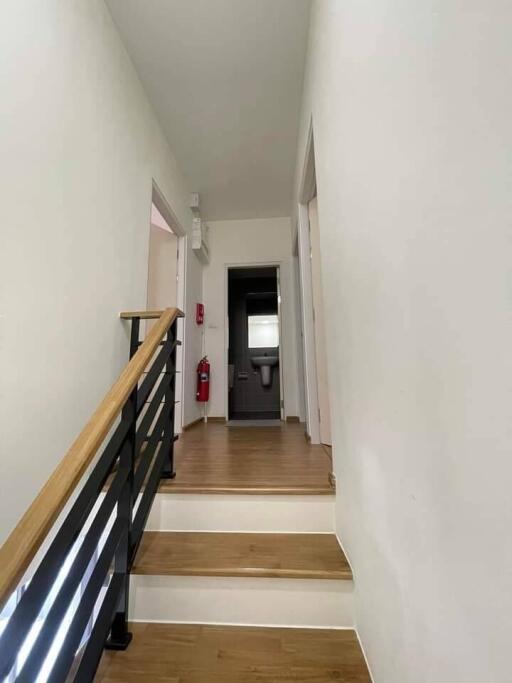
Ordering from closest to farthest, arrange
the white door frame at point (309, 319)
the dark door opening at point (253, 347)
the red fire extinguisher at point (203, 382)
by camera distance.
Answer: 1. the white door frame at point (309, 319)
2. the red fire extinguisher at point (203, 382)
3. the dark door opening at point (253, 347)

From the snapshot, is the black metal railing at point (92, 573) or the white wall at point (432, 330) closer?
the white wall at point (432, 330)

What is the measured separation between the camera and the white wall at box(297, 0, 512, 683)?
45cm

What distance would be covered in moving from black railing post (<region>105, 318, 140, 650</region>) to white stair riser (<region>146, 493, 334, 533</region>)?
0.35 m

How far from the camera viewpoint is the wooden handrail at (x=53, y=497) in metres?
0.67

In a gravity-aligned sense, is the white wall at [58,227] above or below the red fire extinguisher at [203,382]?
above

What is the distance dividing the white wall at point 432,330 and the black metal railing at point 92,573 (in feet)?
3.01

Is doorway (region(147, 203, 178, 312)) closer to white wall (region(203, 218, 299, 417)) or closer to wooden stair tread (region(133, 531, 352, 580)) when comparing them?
white wall (region(203, 218, 299, 417))

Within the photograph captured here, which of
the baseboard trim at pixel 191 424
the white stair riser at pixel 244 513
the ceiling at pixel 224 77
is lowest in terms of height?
the white stair riser at pixel 244 513

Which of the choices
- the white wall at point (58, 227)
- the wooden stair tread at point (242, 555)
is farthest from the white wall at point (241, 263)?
the wooden stair tread at point (242, 555)

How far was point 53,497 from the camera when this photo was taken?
0.81 meters

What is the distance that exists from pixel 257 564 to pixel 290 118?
3.48 meters

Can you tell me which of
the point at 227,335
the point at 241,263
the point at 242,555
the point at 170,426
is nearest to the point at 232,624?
the point at 242,555

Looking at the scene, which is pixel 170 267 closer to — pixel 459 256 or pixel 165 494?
pixel 165 494

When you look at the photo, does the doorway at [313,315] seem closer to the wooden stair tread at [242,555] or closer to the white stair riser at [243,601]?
the wooden stair tread at [242,555]
